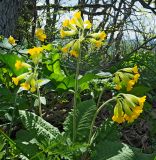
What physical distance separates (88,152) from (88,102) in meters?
0.27

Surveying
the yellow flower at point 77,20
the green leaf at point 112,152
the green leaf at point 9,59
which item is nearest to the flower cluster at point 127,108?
the green leaf at point 112,152

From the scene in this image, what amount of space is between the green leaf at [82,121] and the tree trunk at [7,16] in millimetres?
2074

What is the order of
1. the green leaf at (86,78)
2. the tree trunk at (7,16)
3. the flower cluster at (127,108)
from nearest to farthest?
the flower cluster at (127,108) → the green leaf at (86,78) → the tree trunk at (7,16)

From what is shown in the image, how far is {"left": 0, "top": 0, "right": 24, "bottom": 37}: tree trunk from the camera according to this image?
3.94 metres

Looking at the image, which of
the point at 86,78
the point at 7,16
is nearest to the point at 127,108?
the point at 86,78

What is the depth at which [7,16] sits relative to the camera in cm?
398

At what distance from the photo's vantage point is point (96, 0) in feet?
35.6

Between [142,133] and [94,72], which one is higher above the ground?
[94,72]

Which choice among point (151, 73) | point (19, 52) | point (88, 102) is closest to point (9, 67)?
point (19, 52)

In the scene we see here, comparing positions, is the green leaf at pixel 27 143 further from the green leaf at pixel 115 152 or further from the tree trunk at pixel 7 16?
the tree trunk at pixel 7 16

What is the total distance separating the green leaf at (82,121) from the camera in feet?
6.60

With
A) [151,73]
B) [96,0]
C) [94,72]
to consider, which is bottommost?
[96,0]

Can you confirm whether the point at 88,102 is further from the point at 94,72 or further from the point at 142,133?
the point at 142,133

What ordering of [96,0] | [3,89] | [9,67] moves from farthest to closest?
[96,0] → [9,67] → [3,89]
